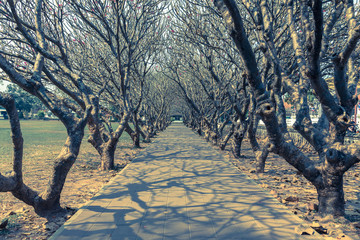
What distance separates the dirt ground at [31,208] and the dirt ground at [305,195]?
13.5 feet

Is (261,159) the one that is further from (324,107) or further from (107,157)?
(107,157)

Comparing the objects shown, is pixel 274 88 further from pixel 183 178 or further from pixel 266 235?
pixel 266 235

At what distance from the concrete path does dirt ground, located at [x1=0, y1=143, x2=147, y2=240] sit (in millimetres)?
265

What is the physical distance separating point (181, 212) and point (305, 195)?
300 centimetres

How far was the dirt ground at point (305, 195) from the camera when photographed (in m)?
3.71

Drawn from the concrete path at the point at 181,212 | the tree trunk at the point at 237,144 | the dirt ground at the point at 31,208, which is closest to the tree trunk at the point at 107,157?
the dirt ground at the point at 31,208

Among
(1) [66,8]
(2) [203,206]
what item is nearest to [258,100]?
(2) [203,206]

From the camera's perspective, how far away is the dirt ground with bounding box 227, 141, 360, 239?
3.71m

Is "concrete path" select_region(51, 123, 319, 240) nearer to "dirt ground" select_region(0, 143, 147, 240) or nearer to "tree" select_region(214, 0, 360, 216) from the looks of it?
"dirt ground" select_region(0, 143, 147, 240)

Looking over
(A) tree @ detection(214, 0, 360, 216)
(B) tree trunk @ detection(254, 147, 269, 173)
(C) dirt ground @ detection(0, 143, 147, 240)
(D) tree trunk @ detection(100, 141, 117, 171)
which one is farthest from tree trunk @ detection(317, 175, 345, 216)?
(D) tree trunk @ detection(100, 141, 117, 171)

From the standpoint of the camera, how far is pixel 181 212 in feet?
14.4

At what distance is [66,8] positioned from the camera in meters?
9.15

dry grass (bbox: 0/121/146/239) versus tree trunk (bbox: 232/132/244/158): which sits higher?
tree trunk (bbox: 232/132/244/158)

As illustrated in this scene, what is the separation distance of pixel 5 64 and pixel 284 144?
15.7ft
